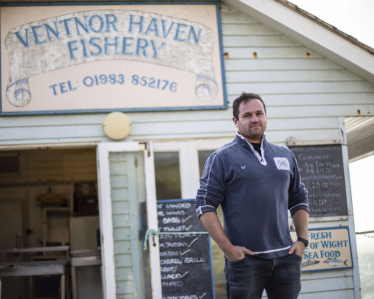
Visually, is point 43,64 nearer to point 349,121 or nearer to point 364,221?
point 349,121

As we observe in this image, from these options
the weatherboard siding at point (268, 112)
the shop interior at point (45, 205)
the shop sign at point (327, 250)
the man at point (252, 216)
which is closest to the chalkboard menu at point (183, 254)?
the weatherboard siding at point (268, 112)

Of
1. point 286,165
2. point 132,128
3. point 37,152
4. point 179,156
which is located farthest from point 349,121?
point 37,152

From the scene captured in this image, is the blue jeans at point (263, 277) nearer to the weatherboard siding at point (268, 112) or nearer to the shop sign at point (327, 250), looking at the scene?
the weatherboard siding at point (268, 112)

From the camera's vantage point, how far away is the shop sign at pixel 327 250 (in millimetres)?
5191

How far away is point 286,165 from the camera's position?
2543mm

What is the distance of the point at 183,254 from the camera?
4.82 meters

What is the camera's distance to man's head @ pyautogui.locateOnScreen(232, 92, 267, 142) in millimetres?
2531

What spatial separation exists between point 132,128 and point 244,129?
2.60m

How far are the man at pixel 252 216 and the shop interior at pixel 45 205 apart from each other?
576cm

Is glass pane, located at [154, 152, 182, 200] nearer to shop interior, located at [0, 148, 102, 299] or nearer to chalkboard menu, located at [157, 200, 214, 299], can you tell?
chalkboard menu, located at [157, 200, 214, 299]

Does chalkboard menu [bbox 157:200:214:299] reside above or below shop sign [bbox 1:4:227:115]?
below

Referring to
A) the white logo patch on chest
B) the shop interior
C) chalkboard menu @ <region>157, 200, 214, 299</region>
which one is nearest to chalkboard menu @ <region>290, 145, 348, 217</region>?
chalkboard menu @ <region>157, 200, 214, 299</region>

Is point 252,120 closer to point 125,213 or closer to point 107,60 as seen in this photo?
point 125,213

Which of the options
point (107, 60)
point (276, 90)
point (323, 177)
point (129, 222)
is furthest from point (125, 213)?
point (323, 177)
